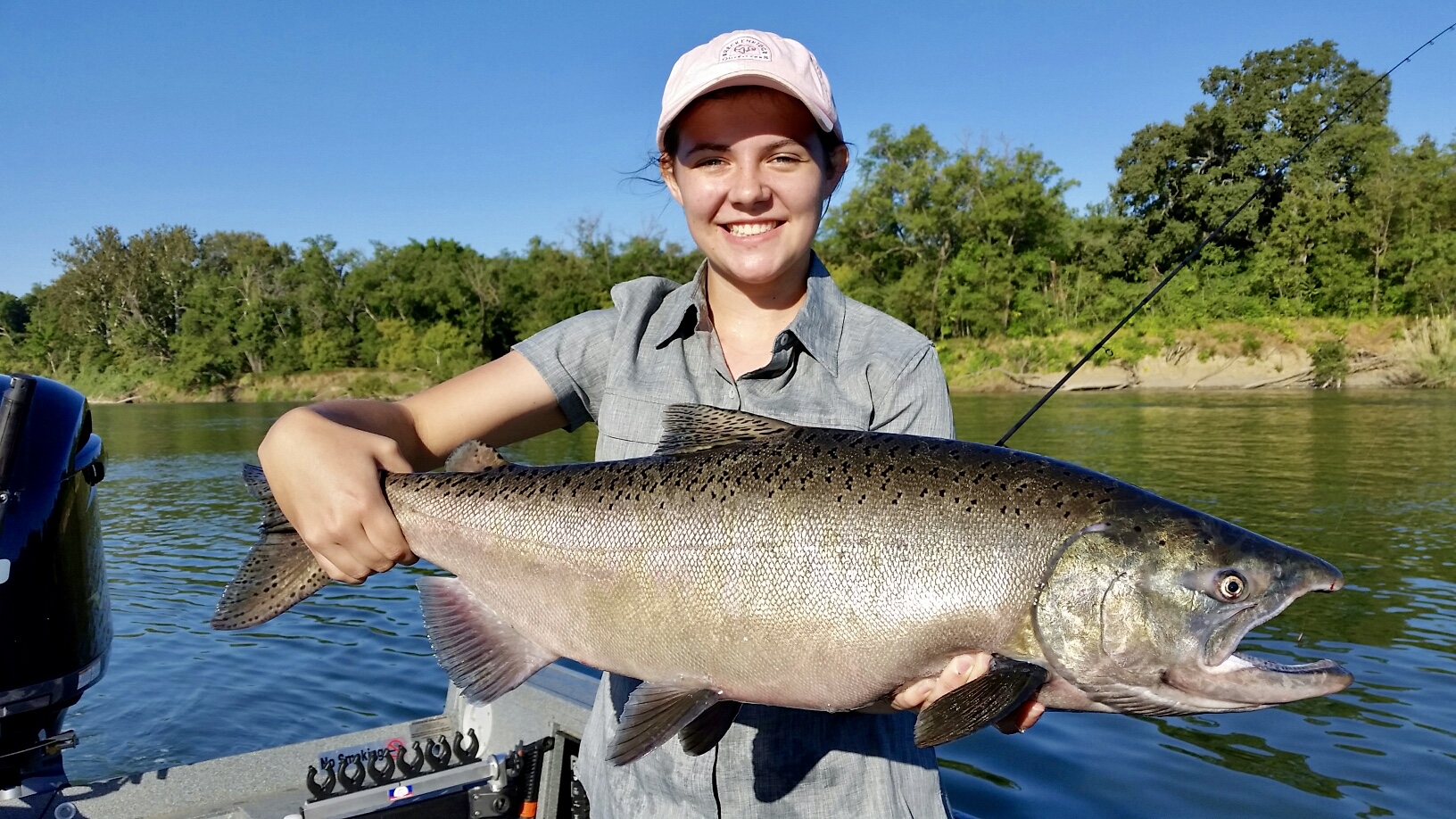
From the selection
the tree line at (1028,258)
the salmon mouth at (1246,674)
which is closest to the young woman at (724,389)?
the salmon mouth at (1246,674)

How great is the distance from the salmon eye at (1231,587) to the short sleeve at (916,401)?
76cm

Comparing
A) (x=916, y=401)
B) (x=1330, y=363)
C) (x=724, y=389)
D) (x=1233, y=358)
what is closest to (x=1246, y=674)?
(x=916, y=401)

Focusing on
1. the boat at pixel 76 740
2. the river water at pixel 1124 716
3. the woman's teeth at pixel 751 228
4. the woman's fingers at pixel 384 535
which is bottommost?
the river water at pixel 1124 716

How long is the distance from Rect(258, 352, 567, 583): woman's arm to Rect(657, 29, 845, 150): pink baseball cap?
0.86m

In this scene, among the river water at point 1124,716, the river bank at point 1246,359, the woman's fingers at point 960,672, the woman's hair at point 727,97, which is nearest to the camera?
the woman's fingers at point 960,672

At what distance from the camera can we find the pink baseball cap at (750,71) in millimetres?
2652

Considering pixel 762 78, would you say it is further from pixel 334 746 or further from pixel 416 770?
pixel 334 746

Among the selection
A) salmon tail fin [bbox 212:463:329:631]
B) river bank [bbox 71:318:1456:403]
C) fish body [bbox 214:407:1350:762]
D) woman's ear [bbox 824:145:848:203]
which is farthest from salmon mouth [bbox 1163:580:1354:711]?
river bank [bbox 71:318:1456:403]

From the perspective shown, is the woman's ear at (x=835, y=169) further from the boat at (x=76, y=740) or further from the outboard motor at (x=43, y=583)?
the outboard motor at (x=43, y=583)

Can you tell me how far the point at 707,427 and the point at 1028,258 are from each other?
7030 cm

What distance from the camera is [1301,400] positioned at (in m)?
39.2

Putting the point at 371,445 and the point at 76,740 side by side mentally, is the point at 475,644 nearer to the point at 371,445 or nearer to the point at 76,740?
the point at 371,445

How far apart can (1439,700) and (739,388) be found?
8866mm

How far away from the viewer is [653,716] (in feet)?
7.98
